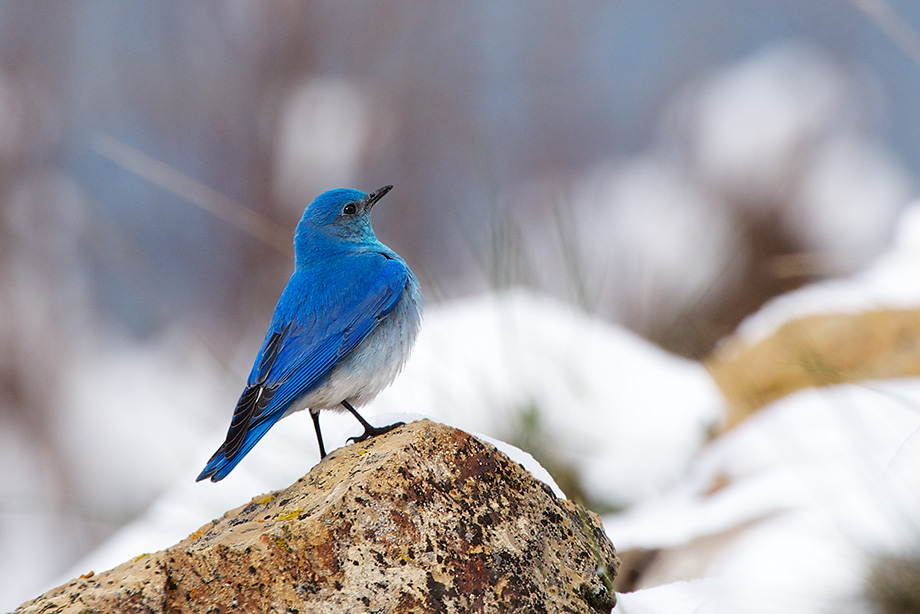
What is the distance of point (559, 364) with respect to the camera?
4.18 m

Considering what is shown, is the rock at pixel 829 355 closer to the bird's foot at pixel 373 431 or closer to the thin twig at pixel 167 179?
the bird's foot at pixel 373 431

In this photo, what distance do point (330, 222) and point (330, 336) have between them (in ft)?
1.84

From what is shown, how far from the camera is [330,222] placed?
3145 mm

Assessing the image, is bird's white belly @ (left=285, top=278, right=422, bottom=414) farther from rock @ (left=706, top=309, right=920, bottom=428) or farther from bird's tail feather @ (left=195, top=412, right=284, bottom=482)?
rock @ (left=706, top=309, right=920, bottom=428)

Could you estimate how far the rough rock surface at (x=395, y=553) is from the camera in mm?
1777

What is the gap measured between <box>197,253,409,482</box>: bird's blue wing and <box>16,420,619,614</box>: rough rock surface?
0.34 meters

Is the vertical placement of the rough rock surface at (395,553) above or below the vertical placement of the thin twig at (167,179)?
below

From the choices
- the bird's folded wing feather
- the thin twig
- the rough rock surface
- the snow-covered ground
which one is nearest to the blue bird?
the bird's folded wing feather

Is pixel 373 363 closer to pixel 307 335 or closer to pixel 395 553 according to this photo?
pixel 307 335

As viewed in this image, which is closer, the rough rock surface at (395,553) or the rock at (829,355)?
the rough rock surface at (395,553)

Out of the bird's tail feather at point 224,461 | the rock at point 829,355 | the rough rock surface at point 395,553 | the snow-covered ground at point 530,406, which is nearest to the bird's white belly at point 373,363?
the bird's tail feather at point 224,461

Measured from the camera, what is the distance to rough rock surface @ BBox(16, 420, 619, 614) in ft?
5.83

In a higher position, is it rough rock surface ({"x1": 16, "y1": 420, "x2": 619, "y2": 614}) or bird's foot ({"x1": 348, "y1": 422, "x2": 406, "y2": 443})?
bird's foot ({"x1": 348, "y1": 422, "x2": 406, "y2": 443})

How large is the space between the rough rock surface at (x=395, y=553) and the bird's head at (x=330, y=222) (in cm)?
110
